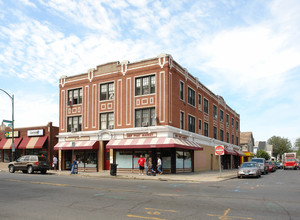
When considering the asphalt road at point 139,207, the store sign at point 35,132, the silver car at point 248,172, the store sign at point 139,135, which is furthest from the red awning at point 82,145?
the asphalt road at point 139,207

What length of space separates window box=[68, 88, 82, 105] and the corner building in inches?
4.7

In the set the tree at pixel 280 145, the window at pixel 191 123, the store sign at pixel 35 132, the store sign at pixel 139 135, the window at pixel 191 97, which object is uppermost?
the window at pixel 191 97

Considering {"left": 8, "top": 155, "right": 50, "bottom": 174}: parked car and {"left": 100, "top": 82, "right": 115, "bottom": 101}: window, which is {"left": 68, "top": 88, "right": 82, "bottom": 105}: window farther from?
{"left": 8, "top": 155, "right": 50, "bottom": 174}: parked car

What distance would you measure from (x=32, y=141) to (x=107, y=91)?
564 inches

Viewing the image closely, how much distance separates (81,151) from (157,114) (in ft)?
36.3

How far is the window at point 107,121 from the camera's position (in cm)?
3241

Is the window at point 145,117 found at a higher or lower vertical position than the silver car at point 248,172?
higher

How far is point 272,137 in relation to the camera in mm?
133750

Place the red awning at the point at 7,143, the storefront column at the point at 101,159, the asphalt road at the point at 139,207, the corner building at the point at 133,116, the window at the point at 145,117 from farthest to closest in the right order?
the red awning at the point at 7,143, the storefront column at the point at 101,159, the window at the point at 145,117, the corner building at the point at 133,116, the asphalt road at the point at 139,207

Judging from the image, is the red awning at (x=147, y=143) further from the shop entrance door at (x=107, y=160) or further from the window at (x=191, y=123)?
the window at (x=191, y=123)

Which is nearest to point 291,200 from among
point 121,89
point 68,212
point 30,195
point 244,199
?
point 244,199

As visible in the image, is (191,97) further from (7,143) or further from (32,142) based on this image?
(7,143)

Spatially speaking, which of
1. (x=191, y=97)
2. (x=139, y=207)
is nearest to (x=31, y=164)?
(x=191, y=97)

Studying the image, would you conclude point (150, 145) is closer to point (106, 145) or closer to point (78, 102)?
point (106, 145)
